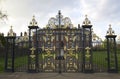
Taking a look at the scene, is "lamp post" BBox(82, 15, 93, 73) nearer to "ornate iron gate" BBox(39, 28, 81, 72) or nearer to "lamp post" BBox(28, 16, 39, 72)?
"ornate iron gate" BBox(39, 28, 81, 72)

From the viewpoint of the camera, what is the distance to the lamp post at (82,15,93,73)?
43.6ft

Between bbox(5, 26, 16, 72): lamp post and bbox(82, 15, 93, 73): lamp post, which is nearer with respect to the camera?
bbox(82, 15, 93, 73): lamp post

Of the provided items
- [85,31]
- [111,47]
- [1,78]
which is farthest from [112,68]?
[1,78]

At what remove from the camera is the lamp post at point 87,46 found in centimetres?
→ 1330

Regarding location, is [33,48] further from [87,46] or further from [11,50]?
[87,46]

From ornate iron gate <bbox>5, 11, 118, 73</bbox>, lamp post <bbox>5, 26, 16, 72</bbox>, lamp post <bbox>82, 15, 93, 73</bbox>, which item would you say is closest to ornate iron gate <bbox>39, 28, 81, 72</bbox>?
ornate iron gate <bbox>5, 11, 118, 73</bbox>

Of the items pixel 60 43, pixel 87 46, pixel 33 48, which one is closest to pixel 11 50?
pixel 33 48

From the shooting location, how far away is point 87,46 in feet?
44.3

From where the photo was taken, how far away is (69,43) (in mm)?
13789

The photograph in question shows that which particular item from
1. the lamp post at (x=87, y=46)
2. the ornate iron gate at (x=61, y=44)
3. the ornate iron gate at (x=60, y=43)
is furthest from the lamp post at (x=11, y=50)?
the lamp post at (x=87, y=46)

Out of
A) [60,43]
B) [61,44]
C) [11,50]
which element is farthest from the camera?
[11,50]

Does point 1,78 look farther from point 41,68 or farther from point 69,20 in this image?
Answer: point 69,20

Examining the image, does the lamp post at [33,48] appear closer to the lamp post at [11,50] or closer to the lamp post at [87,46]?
the lamp post at [11,50]

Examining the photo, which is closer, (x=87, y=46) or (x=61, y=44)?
(x=87, y=46)
